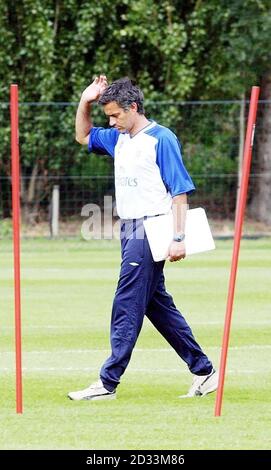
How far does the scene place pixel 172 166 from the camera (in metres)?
9.83

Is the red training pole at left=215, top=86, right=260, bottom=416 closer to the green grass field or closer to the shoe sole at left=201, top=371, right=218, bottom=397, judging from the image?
the green grass field

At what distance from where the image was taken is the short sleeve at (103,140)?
10273 mm

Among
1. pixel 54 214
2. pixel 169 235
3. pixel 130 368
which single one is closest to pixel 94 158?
pixel 54 214

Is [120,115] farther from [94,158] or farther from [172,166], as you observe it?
[94,158]

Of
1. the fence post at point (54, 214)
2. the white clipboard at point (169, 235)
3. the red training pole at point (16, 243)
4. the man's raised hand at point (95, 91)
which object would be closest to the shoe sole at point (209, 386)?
the white clipboard at point (169, 235)

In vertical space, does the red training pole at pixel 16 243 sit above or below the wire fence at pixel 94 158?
above

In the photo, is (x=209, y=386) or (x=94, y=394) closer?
(x=94, y=394)

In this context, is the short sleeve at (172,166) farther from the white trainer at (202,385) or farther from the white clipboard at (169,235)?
the white trainer at (202,385)

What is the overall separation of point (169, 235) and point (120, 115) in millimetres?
909

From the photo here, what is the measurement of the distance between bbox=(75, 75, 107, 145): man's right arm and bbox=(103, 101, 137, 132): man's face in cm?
18

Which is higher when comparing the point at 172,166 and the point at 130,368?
the point at 172,166

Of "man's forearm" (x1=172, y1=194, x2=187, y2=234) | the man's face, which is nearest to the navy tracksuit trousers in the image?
"man's forearm" (x1=172, y1=194, x2=187, y2=234)

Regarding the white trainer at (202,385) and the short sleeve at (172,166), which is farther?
the white trainer at (202,385)

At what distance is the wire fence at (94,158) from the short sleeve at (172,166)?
20.4 m
